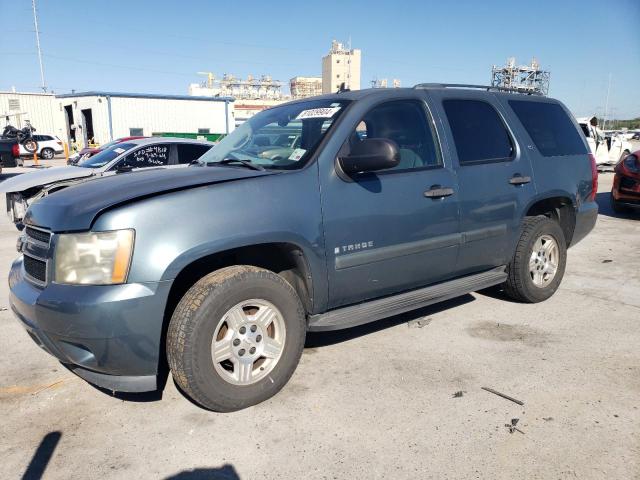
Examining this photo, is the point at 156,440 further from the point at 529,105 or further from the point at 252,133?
the point at 529,105

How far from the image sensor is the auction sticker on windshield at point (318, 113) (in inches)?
134

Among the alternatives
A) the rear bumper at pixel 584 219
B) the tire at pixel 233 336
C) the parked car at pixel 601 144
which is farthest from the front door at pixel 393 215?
the parked car at pixel 601 144

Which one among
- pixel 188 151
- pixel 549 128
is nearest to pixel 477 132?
pixel 549 128

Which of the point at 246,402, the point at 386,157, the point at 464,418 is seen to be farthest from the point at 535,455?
the point at 386,157

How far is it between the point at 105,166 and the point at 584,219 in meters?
7.08

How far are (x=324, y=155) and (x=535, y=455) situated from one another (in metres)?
2.01

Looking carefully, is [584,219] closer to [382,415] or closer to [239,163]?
[382,415]

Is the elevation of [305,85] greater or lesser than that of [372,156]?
greater

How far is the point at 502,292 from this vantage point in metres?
4.98

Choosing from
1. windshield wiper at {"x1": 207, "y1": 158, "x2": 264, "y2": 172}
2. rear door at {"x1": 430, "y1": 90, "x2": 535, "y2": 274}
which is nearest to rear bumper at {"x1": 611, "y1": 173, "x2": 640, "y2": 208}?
rear door at {"x1": 430, "y1": 90, "x2": 535, "y2": 274}

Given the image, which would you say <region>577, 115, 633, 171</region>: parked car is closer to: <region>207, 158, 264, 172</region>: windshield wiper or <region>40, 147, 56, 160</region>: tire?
<region>207, 158, 264, 172</region>: windshield wiper

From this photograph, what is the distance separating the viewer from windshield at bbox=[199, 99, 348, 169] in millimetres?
3242

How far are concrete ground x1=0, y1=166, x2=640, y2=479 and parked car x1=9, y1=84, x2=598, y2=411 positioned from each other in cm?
30

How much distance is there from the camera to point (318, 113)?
3.48m
